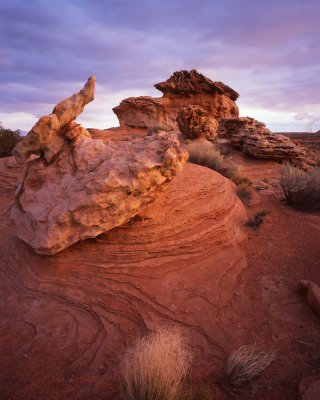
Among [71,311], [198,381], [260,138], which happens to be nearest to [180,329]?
[198,381]

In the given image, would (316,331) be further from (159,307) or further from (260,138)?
(260,138)

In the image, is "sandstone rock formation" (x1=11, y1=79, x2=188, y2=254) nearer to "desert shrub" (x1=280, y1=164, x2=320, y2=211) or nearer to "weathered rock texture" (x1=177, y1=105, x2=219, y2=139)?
"desert shrub" (x1=280, y1=164, x2=320, y2=211)

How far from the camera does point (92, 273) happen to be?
15.4 ft

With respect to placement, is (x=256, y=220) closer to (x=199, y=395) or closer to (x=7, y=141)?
(x=199, y=395)

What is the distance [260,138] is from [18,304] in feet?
37.8

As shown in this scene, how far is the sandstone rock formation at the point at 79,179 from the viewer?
15.1 feet

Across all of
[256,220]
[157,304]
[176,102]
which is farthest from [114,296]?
[176,102]

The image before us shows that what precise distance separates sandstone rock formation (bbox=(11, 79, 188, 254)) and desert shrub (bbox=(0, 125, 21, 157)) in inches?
424

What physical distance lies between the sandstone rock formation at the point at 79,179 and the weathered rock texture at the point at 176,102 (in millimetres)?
18841

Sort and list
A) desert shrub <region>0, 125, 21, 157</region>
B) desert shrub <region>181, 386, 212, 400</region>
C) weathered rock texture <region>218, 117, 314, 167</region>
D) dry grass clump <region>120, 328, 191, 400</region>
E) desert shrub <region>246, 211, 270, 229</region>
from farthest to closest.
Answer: desert shrub <region>0, 125, 21, 157</region> < weathered rock texture <region>218, 117, 314, 167</region> < desert shrub <region>246, 211, 270, 229</region> < desert shrub <region>181, 386, 212, 400</region> < dry grass clump <region>120, 328, 191, 400</region>

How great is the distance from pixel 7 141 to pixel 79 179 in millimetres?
12213

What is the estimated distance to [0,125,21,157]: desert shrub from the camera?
1512 centimetres

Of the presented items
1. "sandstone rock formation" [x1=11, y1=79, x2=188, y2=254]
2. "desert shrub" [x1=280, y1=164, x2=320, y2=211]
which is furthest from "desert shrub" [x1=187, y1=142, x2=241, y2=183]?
"sandstone rock formation" [x1=11, y1=79, x2=188, y2=254]

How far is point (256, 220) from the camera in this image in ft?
21.7
